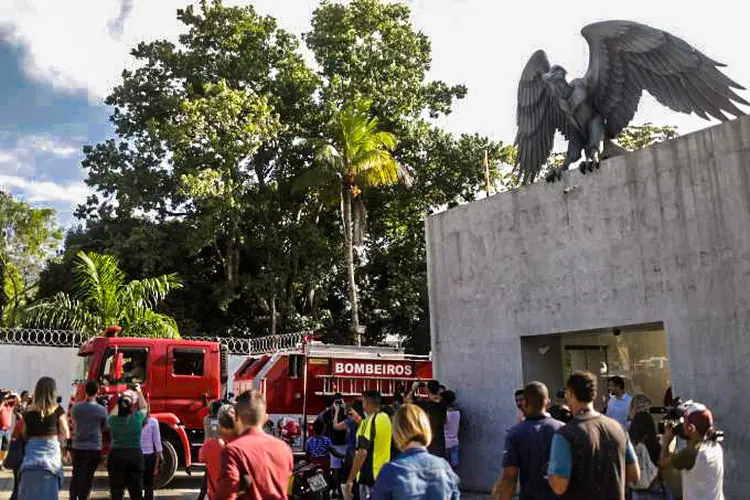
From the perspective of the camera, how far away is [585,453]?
411 cm

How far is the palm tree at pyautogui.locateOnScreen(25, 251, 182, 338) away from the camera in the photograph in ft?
62.6

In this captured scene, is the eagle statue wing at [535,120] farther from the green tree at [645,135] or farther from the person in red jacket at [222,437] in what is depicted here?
the green tree at [645,135]

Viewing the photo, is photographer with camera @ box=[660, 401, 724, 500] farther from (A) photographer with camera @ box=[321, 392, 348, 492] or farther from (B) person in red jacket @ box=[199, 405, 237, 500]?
(A) photographer with camera @ box=[321, 392, 348, 492]

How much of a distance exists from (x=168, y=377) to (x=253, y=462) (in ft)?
32.6

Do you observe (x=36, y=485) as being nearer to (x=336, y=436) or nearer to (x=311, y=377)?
(x=336, y=436)

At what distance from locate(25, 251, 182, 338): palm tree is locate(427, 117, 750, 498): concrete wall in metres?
10.2

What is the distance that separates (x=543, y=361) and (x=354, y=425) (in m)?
3.22


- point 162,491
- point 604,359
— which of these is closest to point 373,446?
point 604,359

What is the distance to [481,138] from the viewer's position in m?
25.9

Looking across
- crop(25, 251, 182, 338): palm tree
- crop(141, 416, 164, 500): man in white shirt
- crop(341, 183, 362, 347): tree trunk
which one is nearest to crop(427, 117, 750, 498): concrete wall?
crop(141, 416, 164, 500): man in white shirt

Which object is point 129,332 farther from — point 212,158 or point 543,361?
point 543,361

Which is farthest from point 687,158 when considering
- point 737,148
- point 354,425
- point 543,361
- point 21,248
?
point 21,248

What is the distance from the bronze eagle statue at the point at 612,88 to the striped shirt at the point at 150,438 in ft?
20.7

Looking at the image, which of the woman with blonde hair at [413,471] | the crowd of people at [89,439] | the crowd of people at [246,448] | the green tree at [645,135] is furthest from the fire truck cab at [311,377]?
the green tree at [645,135]
